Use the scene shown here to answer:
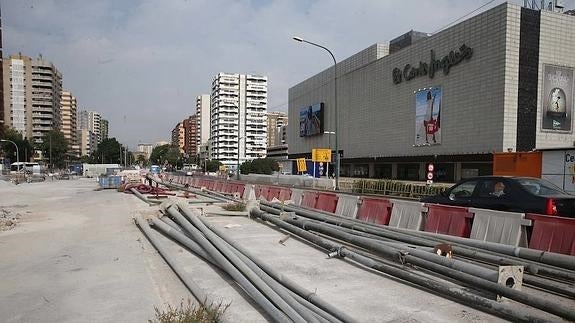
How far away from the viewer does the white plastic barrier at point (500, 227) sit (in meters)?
8.18

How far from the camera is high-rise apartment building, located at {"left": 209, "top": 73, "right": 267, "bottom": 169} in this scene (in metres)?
126

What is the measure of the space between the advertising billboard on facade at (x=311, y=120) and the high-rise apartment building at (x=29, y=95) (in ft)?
302

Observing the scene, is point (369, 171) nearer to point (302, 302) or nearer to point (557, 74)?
point (557, 74)

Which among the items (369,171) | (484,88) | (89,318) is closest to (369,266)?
(89,318)

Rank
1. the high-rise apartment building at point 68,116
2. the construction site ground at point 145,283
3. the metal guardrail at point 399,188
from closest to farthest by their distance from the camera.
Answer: the construction site ground at point 145,283
the metal guardrail at point 399,188
the high-rise apartment building at point 68,116

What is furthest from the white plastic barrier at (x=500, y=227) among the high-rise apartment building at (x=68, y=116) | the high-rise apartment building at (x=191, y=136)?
the high-rise apartment building at (x=68, y=116)

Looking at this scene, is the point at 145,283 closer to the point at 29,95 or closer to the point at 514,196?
the point at 514,196

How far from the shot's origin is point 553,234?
25.0ft

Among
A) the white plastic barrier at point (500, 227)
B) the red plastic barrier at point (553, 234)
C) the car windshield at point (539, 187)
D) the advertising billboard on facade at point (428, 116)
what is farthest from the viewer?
the advertising billboard on facade at point (428, 116)

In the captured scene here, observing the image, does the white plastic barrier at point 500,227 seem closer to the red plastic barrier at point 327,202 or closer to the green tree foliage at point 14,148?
the red plastic barrier at point 327,202

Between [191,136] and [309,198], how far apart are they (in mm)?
180846

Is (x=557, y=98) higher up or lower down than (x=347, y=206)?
higher up

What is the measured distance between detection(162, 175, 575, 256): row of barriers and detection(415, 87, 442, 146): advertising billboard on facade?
33375 mm

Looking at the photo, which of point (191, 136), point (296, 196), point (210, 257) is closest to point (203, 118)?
point (191, 136)
